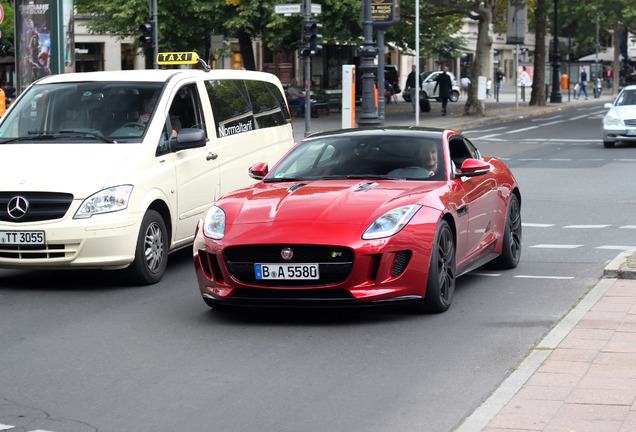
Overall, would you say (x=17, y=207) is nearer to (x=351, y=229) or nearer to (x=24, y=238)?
(x=24, y=238)

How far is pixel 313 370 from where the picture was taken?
643 centimetres

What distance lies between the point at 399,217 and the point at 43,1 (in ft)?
51.1

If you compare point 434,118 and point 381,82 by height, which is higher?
point 381,82

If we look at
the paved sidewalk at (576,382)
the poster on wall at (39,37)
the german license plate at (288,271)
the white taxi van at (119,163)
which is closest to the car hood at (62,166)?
the white taxi van at (119,163)

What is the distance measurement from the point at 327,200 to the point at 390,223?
55 centimetres

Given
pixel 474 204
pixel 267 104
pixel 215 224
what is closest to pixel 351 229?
pixel 215 224

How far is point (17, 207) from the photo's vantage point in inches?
352

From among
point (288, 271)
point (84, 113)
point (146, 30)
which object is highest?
point (146, 30)

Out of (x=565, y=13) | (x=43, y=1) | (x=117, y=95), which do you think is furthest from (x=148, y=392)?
(x=565, y=13)

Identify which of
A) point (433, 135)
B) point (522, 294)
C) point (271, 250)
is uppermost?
point (433, 135)

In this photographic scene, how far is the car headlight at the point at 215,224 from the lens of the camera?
25.9 ft

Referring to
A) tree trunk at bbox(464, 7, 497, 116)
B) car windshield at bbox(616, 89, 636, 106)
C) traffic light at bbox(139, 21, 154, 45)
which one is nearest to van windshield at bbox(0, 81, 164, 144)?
car windshield at bbox(616, 89, 636, 106)

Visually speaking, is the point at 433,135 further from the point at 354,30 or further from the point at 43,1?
the point at 354,30

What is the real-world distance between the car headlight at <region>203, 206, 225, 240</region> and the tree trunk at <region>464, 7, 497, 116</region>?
36075 millimetres
